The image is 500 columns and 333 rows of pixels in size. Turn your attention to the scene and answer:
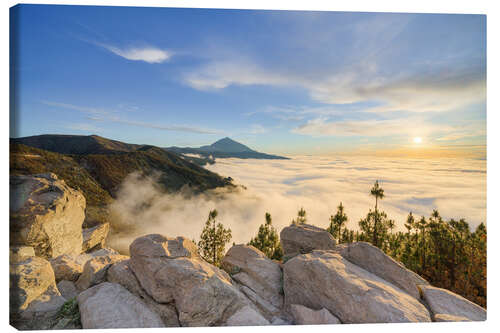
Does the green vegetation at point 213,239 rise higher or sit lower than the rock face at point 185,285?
lower

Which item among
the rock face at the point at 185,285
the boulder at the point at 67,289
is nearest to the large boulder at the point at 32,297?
the boulder at the point at 67,289

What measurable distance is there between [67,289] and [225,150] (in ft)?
35.1

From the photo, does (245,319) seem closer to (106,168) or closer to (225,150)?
(225,150)

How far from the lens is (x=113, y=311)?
4.64 metres

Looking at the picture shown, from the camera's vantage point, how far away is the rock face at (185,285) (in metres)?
4.82

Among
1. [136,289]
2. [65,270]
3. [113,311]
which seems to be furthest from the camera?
[65,270]

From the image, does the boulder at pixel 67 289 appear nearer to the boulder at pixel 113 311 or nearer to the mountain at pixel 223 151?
the boulder at pixel 113 311

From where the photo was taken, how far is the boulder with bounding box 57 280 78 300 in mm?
5834

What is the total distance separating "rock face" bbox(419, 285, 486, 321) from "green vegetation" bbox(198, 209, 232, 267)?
20.0 metres

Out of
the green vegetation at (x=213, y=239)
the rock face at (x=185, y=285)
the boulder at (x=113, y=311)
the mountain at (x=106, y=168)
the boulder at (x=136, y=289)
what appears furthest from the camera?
the green vegetation at (x=213, y=239)

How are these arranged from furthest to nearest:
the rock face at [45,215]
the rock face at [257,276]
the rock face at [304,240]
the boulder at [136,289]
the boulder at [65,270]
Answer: the rock face at [304,240], the boulder at [65,270], the rock face at [257,276], the rock face at [45,215], the boulder at [136,289]

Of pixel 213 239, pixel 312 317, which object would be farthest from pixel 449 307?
pixel 213 239

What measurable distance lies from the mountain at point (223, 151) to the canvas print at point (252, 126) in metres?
0.69
